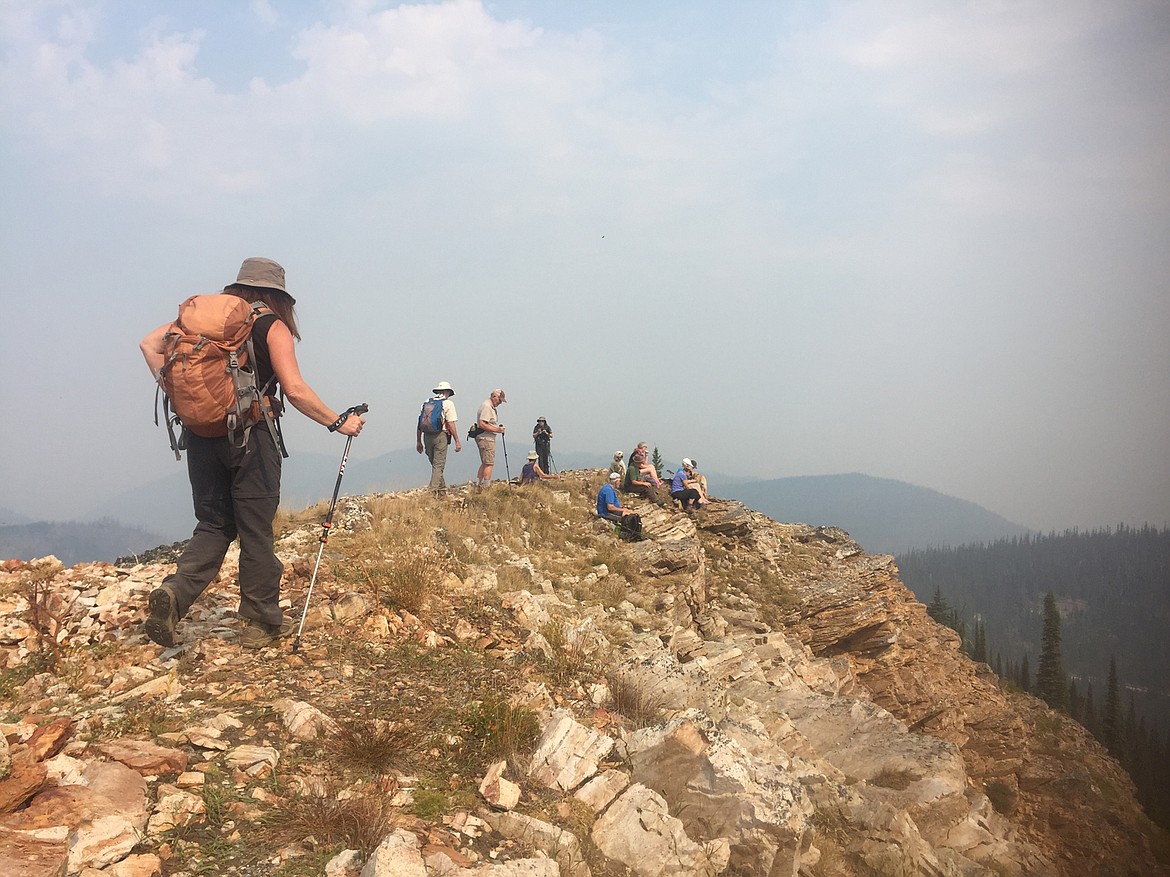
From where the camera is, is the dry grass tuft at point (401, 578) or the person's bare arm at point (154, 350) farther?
the dry grass tuft at point (401, 578)

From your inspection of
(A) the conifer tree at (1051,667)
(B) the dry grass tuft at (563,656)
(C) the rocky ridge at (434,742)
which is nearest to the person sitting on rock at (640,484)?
(C) the rocky ridge at (434,742)

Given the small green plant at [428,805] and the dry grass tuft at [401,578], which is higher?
the dry grass tuft at [401,578]

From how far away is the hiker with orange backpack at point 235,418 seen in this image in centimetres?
489

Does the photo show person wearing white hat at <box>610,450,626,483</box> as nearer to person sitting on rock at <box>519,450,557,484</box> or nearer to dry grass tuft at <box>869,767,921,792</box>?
person sitting on rock at <box>519,450,557,484</box>

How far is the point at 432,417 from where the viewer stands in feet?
52.0

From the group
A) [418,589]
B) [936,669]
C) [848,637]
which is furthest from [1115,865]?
[418,589]

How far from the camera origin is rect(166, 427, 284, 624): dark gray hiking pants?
5223 mm

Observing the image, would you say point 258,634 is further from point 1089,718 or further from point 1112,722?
point 1112,722

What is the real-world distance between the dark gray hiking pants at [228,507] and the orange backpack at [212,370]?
165 millimetres

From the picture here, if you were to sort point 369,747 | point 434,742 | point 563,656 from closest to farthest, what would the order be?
point 369,747
point 434,742
point 563,656

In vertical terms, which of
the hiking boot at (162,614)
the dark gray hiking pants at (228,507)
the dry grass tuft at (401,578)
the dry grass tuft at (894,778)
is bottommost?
the dry grass tuft at (894,778)

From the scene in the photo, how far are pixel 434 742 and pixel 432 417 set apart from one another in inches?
464

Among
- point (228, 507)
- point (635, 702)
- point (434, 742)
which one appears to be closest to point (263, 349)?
point (228, 507)

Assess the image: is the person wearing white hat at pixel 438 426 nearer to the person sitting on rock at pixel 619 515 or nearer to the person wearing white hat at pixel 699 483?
the person sitting on rock at pixel 619 515
